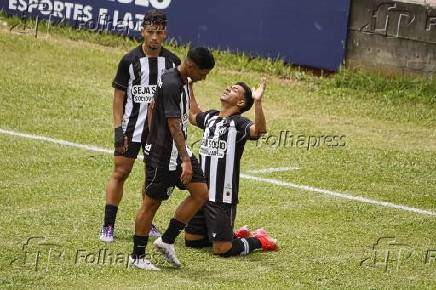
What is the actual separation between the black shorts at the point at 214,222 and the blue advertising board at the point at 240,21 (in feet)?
31.2

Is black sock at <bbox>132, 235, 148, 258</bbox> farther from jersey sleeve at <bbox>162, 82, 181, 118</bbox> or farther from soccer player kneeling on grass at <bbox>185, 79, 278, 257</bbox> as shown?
jersey sleeve at <bbox>162, 82, 181, 118</bbox>

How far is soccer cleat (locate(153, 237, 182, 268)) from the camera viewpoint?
12.0 m

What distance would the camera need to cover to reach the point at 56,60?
74.3 ft

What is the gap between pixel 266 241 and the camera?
507 inches

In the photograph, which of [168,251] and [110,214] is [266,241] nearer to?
[168,251]

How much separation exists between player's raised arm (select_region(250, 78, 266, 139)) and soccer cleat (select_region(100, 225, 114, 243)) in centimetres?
175

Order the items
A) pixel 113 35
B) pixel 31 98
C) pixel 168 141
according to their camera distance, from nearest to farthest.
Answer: pixel 168 141
pixel 31 98
pixel 113 35

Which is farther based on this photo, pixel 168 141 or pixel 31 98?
pixel 31 98

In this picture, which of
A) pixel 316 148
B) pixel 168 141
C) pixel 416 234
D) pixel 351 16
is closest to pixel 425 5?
pixel 351 16

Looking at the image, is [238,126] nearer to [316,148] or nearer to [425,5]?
[316,148]

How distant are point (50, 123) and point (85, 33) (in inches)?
203

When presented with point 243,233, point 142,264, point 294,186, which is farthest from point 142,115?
point 294,186

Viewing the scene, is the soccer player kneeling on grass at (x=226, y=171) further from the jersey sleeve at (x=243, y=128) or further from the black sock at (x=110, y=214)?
the black sock at (x=110, y=214)

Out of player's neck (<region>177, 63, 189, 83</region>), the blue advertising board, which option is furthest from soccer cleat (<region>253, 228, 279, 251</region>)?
the blue advertising board
